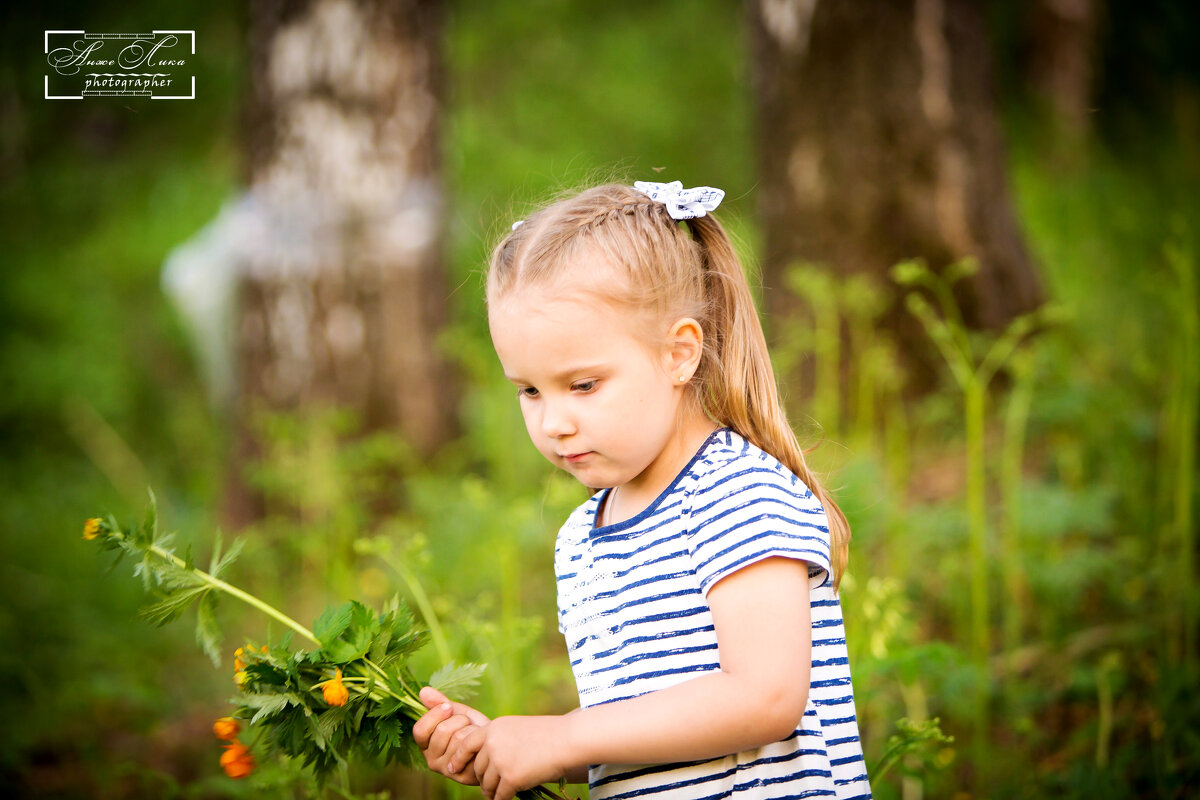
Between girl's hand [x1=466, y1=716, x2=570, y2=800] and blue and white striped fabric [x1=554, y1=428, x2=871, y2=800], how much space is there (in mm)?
137

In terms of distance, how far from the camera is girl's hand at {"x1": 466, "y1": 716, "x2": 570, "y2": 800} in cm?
123

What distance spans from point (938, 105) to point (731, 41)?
5192 millimetres

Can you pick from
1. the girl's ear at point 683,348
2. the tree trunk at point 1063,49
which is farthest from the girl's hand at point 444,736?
the tree trunk at point 1063,49

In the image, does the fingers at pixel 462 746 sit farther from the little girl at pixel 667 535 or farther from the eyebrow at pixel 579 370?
the eyebrow at pixel 579 370

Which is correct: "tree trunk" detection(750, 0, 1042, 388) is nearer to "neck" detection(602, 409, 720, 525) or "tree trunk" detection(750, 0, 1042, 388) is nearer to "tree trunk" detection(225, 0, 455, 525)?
"tree trunk" detection(225, 0, 455, 525)

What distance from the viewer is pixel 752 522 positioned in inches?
49.8

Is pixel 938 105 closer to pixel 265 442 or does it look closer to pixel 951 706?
pixel 951 706

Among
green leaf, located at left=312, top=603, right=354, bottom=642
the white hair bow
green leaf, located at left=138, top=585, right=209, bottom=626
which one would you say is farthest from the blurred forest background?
green leaf, located at left=312, top=603, right=354, bottom=642

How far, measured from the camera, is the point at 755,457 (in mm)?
1377

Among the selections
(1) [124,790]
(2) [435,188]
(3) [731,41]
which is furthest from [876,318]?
(3) [731,41]

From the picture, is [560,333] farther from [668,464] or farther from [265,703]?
[265,703]

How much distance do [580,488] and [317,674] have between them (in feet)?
2.78

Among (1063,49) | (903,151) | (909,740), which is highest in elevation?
(1063,49)

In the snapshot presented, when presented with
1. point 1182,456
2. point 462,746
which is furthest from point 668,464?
point 1182,456
